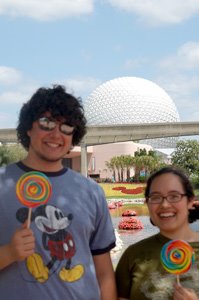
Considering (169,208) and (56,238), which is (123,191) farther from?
(56,238)

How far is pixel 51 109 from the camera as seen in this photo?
2.56 metres

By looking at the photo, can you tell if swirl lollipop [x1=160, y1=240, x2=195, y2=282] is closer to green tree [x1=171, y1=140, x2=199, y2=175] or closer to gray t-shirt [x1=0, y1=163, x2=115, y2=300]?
gray t-shirt [x1=0, y1=163, x2=115, y2=300]

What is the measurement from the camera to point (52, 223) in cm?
237

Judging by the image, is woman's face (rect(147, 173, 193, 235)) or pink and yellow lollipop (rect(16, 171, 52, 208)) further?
woman's face (rect(147, 173, 193, 235))

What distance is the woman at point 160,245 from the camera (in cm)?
242

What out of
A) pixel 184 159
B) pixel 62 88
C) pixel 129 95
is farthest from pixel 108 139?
pixel 62 88

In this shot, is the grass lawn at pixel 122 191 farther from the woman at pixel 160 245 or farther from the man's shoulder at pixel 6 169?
the man's shoulder at pixel 6 169

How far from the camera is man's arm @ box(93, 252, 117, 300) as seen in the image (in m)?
2.51

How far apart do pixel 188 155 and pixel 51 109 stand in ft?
165

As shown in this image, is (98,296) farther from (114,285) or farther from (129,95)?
(129,95)

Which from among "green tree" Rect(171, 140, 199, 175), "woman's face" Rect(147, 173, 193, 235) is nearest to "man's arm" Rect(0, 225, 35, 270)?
"woman's face" Rect(147, 173, 193, 235)

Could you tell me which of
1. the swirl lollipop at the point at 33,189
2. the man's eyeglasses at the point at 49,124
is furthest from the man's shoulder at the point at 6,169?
the man's eyeglasses at the point at 49,124

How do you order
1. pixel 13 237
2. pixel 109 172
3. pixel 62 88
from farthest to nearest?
pixel 109 172
pixel 62 88
pixel 13 237

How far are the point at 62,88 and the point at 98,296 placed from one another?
107 cm
